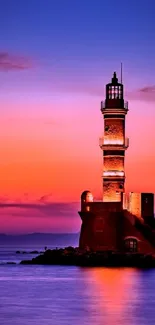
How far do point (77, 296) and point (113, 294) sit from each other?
1.96 metres

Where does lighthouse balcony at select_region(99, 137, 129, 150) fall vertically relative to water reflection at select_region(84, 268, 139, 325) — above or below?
above

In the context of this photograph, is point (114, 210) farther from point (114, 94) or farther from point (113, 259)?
point (114, 94)

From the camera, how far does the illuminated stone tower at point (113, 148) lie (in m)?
77.8

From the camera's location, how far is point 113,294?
61406 millimetres

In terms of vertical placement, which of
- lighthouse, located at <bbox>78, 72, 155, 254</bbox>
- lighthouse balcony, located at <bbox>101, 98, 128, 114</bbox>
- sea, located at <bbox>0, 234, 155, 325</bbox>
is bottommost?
sea, located at <bbox>0, 234, 155, 325</bbox>

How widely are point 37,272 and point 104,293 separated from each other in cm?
1840

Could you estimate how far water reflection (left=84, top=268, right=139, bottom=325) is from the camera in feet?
167

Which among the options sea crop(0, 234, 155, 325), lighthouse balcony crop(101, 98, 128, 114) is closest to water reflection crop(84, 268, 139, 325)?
sea crop(0, 234, 155, 325)

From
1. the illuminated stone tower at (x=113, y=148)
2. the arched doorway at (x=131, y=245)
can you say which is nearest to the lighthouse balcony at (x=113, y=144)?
the illuminated stone tower at (x=113, y=148)

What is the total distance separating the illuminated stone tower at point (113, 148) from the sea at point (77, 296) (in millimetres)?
5366

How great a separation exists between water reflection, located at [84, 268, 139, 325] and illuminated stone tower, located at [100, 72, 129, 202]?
5.42m

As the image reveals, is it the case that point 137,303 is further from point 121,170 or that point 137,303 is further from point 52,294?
point 121,170

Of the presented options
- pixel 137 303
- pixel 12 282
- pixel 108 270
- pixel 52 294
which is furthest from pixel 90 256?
pixel 137 303

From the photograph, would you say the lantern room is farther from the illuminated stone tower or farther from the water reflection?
the water reflection
